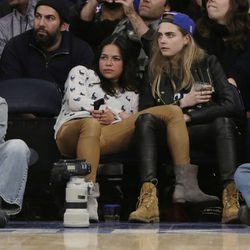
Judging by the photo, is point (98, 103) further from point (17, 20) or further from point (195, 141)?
point (17, 20)

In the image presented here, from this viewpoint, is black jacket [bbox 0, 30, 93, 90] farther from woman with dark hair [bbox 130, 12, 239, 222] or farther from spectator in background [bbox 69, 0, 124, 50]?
woman with dark hair [bbox 130, 12, 239, 222]

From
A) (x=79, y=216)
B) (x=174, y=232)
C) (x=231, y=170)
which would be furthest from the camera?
(x=231, y=170)

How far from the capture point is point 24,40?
24.1 ft

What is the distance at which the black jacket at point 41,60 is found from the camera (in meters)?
7.22

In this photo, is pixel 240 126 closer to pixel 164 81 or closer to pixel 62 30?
pixel 164 81

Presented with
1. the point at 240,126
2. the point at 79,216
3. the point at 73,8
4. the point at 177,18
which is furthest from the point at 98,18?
the point at 79,216

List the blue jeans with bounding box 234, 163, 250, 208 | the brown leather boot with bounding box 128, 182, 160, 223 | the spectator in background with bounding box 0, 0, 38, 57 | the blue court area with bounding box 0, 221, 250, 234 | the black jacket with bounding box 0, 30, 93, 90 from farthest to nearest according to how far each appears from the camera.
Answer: the spectator in background with bounding box 0, 0, 38, 57 < the black jacket with bounding box 0, 30, 93, 90 < the brown leather boot with bounding box 128, 182, 160, 223 < the blue jeans with bounding box 234, 163, 250, 208 < the blue court area with bounding box 0, 221, 250, 234

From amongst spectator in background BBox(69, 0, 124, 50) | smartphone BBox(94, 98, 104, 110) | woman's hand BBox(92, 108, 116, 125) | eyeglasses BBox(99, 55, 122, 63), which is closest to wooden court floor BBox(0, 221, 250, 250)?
woman's hand BBox(92, 108, 116, 125)

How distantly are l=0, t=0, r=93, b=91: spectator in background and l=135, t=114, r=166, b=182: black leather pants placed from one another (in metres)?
1.16

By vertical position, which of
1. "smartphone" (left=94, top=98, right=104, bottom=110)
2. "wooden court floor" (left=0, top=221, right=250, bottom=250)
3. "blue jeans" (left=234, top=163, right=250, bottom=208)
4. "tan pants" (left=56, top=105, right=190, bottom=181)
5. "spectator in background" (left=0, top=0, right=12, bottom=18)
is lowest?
"wooden court floor" (left=0, top=221, right=250, bottom=250)

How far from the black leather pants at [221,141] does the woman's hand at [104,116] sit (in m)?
0.55

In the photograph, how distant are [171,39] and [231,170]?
43.2 inches

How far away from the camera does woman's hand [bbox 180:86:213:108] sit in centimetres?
648

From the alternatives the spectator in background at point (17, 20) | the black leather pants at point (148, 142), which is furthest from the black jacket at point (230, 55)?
the spectator in background at point (17, 20)
